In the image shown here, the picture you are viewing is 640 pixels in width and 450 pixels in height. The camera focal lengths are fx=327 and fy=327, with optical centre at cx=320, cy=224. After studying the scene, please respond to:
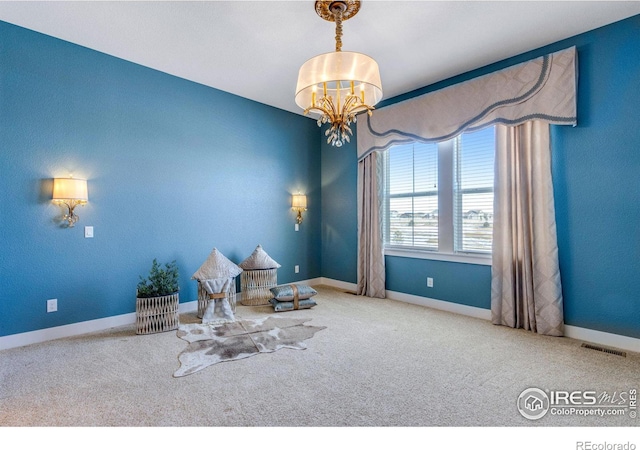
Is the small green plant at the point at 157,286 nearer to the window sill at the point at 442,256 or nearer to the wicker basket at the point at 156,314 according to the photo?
the wicker basket at the point at 156,314

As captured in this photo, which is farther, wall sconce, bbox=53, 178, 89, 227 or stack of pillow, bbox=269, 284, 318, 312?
stack of pillow, bbox=269, 284, 318, 312

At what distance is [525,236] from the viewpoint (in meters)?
3.24

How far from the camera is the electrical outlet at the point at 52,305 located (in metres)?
3.07

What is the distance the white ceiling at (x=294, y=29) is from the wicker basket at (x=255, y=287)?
2.48 meters

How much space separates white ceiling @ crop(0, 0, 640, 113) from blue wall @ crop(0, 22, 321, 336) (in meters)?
0.29

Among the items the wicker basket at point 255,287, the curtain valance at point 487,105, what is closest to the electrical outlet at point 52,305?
the wicker basket at point 255,287

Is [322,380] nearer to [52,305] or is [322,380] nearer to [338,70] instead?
[338,70]

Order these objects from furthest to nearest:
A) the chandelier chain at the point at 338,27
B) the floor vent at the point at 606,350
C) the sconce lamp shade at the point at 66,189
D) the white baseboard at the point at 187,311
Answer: the sconce lamp shade at the point at 66,189, the white baseboard at the point at 187,311, the floor vent at the point at 606,350, the chandelier chain at the point at 338,27
